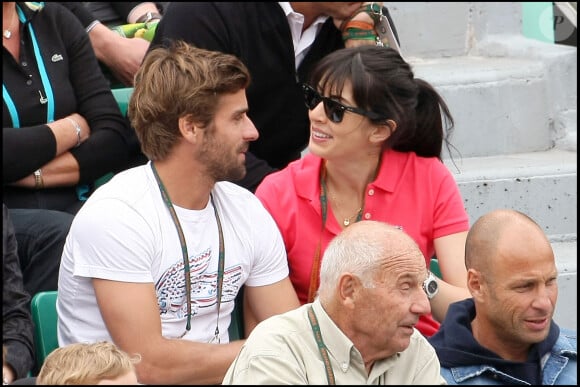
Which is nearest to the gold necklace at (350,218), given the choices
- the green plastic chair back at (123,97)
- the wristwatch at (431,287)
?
the wristwatch at (431,287)

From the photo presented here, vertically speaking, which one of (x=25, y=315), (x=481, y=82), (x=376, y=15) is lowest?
(x=481, y=82)

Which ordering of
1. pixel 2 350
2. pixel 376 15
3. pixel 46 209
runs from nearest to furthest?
pixel 2 350, pixel 46 209, pixel 376 15

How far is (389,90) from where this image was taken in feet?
12.0

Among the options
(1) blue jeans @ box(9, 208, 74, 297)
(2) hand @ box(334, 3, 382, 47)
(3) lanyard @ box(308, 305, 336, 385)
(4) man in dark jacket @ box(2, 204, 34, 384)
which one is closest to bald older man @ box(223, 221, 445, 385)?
(3) lanyard @ box(308, 305, 336, 385)

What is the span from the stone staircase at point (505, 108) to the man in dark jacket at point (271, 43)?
72cm

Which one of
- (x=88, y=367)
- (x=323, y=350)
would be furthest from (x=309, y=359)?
(x=88, y=367)

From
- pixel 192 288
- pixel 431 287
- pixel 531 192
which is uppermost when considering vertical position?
pixel 192 288

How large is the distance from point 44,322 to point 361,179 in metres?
1.12

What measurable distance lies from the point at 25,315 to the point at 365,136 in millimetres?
1233

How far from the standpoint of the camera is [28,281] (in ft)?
11.7

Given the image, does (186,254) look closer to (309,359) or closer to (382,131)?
(309,359)

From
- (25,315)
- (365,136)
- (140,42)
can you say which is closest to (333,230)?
(365,136)

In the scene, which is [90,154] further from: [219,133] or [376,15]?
[376,15]

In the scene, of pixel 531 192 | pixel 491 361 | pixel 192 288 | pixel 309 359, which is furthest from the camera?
pixel 531 192
